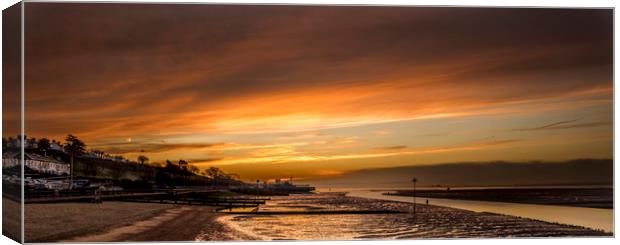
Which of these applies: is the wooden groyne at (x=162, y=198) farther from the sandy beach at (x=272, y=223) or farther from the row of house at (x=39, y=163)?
the row of house at (x=39, y=163)

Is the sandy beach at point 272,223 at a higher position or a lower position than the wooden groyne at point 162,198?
lower

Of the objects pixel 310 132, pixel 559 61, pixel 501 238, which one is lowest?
pixel 501 238

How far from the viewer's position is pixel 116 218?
12.7 m

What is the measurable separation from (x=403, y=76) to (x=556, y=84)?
6.49 ft

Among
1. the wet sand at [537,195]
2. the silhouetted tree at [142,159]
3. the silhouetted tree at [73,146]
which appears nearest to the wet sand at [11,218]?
the silhouetted tree at [73,146]

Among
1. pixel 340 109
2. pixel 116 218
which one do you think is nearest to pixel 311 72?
pixel 340 109

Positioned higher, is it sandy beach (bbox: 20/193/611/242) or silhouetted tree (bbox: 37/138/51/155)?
silhouetted tree (bbox: 37/138/51/155)

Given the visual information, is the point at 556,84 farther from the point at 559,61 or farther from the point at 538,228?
the point at 538,228

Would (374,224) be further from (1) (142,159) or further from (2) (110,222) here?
(2) (110,222)

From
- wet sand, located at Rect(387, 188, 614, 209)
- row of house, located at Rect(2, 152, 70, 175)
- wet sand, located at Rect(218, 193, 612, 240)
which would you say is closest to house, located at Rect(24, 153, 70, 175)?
row of house, located at Rect(2, 152, 70, 175)

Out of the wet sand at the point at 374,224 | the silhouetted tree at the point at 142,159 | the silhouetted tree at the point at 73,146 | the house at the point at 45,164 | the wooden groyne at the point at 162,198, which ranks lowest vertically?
the wet sand at the point at 374,224

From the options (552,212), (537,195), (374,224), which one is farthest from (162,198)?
(552,212)

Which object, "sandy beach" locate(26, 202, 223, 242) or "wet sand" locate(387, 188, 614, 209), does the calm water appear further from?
"sandy beach" locate(26, 202, 223, 242)

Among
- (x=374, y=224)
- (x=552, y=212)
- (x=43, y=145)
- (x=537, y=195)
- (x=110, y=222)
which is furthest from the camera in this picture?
(x=552, y=212)
